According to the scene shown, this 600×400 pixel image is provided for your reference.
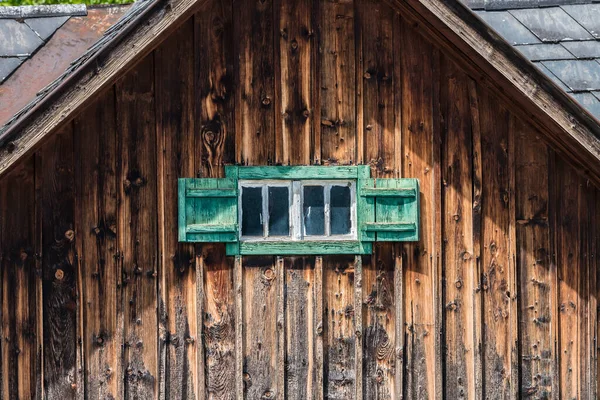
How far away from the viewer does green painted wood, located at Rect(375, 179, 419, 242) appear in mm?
6281

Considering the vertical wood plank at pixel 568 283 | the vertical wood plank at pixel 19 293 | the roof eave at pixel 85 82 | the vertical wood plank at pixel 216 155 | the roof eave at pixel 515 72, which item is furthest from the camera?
the vertical wood plank at pixel 568 283

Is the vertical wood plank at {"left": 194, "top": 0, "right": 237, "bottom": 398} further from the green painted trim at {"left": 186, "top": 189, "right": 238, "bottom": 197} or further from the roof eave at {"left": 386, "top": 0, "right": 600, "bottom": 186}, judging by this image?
the roof eave at {"left": 386, "top": 0, "right": 600, "bottom": 186}

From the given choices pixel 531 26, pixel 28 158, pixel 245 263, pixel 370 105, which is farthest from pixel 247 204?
pixel 531 26

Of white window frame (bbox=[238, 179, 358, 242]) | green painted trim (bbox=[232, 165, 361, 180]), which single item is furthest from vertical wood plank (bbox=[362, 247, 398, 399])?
green painted trim (bbox=[232, 165, 361, 180])

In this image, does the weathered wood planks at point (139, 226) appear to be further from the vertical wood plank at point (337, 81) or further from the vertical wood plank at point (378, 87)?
the vertical wood plank at point (378, 87)

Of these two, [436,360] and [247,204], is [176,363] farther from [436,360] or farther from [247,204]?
[436,360]

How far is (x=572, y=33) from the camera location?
6.89 m

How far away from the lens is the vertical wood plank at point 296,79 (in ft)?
20.7

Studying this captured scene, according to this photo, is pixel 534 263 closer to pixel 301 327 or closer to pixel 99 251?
pixel 301 327

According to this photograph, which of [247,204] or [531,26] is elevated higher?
[531,26]

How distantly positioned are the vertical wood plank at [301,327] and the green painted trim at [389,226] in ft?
1.47

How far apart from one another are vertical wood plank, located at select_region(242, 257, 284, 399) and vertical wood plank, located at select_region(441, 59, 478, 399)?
119 cm

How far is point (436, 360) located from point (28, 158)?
3.03 m

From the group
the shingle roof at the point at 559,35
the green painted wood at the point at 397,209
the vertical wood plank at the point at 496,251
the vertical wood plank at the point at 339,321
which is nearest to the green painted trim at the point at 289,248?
the vertical wood plank at the point at 339,321
